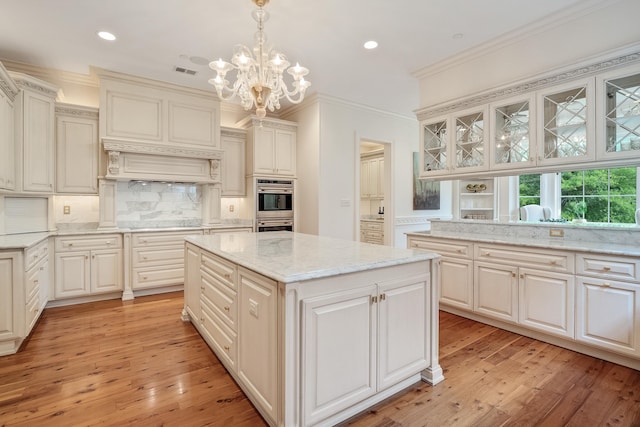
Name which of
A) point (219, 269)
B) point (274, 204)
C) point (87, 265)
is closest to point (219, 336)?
point (219, 269)

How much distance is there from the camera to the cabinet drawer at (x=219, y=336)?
2.06 meters

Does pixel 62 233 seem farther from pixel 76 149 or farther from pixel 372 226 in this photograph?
pixel 372 226

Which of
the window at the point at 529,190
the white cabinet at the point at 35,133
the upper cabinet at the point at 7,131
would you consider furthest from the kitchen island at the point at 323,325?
the window at the point at 529,190

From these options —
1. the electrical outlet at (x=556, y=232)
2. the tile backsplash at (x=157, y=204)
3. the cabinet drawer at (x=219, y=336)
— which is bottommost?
the cabinet drawer at (x=219, y=336)

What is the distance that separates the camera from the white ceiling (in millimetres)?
2729

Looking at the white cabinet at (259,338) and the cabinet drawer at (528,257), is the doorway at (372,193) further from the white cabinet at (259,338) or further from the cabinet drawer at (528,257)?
the white cabinet at (259,338)

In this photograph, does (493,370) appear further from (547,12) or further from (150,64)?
(150,64)

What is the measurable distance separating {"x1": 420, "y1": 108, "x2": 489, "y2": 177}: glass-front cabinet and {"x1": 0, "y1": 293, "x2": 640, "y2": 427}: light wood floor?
1.80 metres

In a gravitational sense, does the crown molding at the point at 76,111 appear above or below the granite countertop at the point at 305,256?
above

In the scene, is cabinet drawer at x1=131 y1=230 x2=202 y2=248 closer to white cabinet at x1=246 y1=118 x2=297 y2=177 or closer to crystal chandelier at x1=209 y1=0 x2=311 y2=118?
white cabinet at x1=246 y1=118 x2=297 y2=177

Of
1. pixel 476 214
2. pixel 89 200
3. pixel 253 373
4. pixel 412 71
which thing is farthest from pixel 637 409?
pixel 89 200

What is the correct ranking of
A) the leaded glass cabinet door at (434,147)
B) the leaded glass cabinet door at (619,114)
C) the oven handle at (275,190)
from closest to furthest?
the leaded glass cabinet door at (619,114) < the leaded glass cabinet door at (434,147) < the oven handle at (275,190)

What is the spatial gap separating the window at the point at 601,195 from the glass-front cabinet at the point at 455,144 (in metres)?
2.35

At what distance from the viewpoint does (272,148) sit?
5.11 meters
